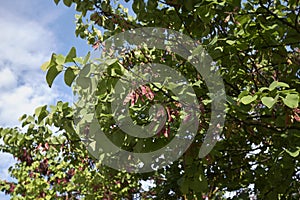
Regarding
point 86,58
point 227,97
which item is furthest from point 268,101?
point 86,58

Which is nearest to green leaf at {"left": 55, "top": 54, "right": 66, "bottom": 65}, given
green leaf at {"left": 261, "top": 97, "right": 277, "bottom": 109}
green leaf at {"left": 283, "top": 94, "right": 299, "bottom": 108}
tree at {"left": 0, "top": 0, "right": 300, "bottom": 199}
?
tree at {"left": 0, "top": 0, "right": 300, "bottom": 199}

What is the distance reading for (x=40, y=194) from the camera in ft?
32.0

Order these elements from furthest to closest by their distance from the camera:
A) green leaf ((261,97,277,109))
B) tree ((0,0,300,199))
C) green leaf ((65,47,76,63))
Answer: tree ((0,0,300,199)) → green leaf ((261,97,277,109)) → green leaf ((65,47,76,63))

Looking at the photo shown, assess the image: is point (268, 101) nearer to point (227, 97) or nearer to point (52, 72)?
point (227, 97)

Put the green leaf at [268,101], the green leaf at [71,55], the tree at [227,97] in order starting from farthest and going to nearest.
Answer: the tree at [227,97]
the green leaf at [268,101]
the green leaf at [71,55]

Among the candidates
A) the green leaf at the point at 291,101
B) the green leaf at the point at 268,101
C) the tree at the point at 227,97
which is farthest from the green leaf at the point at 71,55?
the green leaf at the point at 291,101

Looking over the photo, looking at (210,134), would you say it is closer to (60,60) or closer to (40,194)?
(60,60)

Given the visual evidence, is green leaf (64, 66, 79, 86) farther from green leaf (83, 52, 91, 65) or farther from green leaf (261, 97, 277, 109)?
green leaf (261, 97, 277, 109)

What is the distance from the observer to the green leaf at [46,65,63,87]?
1940mm

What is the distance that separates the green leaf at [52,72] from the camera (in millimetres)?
1940

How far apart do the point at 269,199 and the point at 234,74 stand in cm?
115

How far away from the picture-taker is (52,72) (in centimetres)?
195

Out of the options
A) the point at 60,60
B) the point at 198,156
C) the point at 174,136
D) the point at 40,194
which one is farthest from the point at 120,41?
the point at 40,194

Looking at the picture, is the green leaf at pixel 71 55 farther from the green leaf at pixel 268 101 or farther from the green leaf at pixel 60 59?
the green leaf at pixel 268 101
